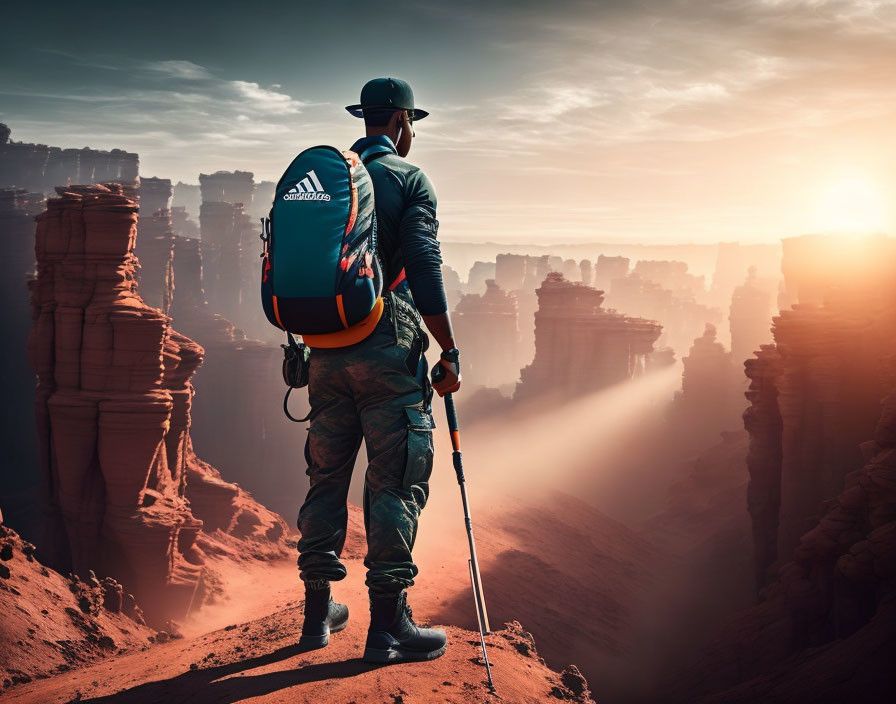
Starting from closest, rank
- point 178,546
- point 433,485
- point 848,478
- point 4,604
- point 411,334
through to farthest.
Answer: point 411,334 < point 4,604 < point 848,478 < point 178,546 < point 433,485

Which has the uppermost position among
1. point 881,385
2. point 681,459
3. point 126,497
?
point 881,385

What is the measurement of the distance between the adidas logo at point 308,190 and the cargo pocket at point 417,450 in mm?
1365

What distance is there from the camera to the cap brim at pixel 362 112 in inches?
189

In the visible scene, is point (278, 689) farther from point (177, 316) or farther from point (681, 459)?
point (177, 316)

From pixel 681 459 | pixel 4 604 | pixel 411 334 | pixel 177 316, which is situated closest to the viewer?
pixel 411 334

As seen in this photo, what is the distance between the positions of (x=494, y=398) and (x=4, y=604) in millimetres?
51119

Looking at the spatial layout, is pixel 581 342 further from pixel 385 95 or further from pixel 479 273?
pixel 479 273

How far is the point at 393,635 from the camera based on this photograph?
14.7 feet

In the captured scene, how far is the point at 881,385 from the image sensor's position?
1662cm

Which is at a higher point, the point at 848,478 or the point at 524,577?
the point at 848,478

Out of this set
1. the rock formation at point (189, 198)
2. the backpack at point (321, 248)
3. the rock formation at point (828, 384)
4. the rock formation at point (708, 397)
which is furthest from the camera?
the rock formation at point (189, 198)

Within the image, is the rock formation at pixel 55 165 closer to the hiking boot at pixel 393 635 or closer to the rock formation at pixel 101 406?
the rock formation at pixel 101 406

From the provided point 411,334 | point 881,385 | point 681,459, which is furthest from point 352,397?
point 681,459

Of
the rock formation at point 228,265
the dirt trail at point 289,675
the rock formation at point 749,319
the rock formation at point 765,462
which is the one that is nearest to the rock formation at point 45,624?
the dirt trail at point 289,675
